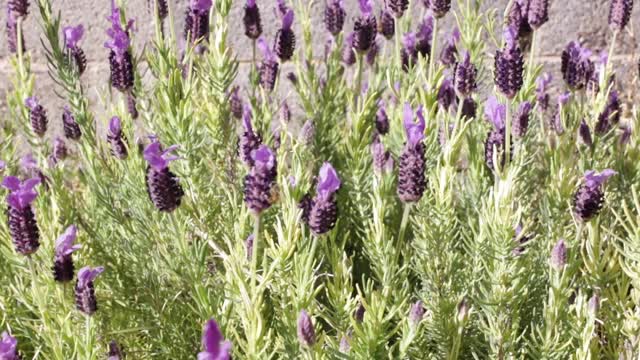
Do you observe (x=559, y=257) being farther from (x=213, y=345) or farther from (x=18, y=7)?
(x=18, y=7)

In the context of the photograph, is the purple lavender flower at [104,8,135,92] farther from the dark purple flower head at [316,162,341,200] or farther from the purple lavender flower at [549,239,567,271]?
the purple lavender flower at [549,239,567,271]

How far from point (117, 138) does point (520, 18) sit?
99 cm

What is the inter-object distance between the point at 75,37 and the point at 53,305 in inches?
27.2

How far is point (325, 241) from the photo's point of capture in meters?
1.61

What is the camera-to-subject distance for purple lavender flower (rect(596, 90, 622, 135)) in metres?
1.89

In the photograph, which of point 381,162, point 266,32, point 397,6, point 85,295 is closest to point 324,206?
point 381,162

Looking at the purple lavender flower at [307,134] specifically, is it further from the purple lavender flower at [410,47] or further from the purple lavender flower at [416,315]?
the purple lavender flower at [416,315]

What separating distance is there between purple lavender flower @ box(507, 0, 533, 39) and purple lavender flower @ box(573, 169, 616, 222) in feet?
1.66

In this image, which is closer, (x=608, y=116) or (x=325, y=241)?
(x=325, y=241)

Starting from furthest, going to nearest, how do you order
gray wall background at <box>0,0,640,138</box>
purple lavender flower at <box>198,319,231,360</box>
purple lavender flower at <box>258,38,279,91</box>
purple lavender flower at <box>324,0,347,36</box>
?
gray wall background at <box>0,0,640,138</box> → purple lavender flower at <box>324,0,347,36</box> → purple lavender flower at <box>258,38,279,91</box> → purple lavender flower at <box>198,319,231,360</box>

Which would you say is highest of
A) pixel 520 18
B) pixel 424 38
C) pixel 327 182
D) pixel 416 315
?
pixel 520 18

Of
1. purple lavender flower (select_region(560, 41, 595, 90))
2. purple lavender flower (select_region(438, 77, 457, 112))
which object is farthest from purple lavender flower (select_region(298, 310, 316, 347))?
purple lavender flower (select_region(560, 41, 595, 90))

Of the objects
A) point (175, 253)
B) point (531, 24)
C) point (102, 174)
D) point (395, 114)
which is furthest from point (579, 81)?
point (102, 174)

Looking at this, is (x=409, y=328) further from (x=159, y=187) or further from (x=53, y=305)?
(x=53, y=305)
